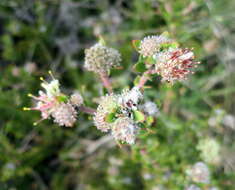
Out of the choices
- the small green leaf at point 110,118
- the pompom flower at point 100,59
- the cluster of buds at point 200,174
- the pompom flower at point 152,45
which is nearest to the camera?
the small green leaf at point 110,118

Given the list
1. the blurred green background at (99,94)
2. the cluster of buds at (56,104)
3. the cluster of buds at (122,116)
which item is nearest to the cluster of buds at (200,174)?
the blurred green background at (99,94)

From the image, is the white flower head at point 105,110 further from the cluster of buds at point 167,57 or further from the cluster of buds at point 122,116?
the cluster of buds at point 167,57

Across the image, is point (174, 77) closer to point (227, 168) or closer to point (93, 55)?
point (93, 55)

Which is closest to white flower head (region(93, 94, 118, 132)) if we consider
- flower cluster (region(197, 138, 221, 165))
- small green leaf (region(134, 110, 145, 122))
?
small green leaf (region(134, 110, 145, 122))

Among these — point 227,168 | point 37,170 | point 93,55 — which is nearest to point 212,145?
point 227,168

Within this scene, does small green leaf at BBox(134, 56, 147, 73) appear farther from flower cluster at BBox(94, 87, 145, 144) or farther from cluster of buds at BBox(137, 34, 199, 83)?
flower cluster at BBox(94, 87, 145, 144)

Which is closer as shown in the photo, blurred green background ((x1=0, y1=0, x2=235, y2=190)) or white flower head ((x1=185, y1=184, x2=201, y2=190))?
white flower head ((x1=185, y1=184, x2=201, y2=190))

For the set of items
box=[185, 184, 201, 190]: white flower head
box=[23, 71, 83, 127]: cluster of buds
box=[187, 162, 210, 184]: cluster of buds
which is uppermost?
box=[23, 71, 83, 127]: cluster of buds
